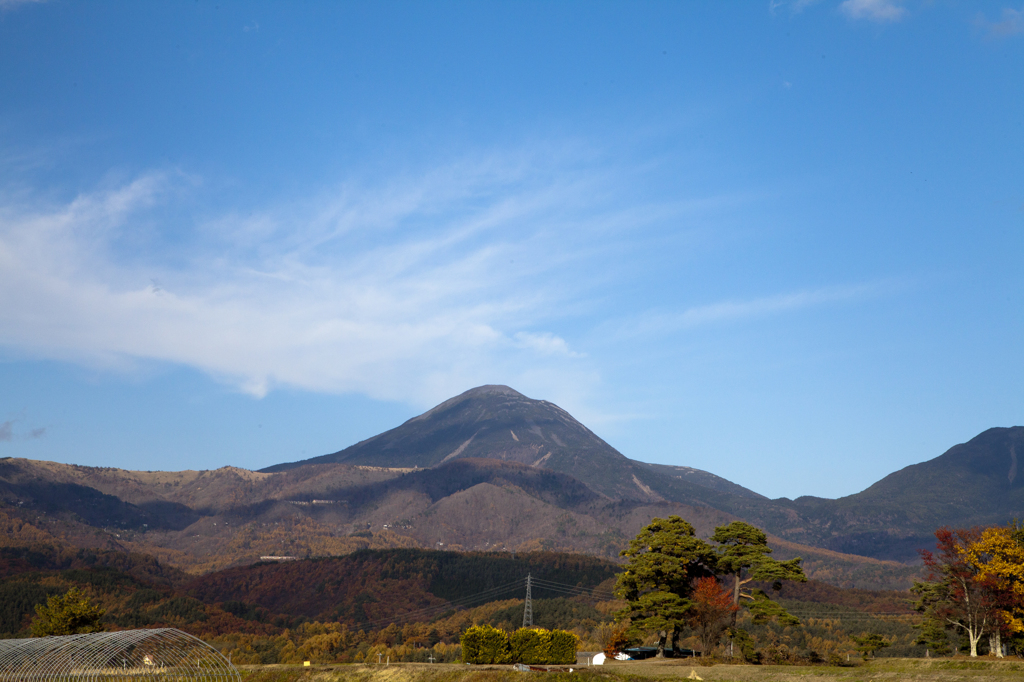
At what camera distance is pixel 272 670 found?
207ft

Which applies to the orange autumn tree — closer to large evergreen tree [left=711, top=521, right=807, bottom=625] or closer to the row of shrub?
large evergreen tree [left=711, top=521, right=807, bottom=625]

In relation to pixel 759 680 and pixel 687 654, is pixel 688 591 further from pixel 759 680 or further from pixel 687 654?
pixel 759 680

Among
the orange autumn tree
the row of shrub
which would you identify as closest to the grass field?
the row of shrub

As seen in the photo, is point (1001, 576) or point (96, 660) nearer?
point (96, 660)

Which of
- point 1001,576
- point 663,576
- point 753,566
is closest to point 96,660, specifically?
point 663,576

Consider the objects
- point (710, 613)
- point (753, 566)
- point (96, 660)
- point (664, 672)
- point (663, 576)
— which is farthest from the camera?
point (663, 576)

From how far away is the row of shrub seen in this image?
2494 inches

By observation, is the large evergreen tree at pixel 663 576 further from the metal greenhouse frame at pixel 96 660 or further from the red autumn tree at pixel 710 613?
the metal greenhouse frame at pixel 96 660

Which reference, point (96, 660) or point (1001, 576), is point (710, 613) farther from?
point (96, 660)

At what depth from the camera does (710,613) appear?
6575cm

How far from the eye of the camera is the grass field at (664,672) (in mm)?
47312

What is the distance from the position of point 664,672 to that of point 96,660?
123 feet

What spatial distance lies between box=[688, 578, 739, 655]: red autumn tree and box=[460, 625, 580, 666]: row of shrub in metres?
9.91

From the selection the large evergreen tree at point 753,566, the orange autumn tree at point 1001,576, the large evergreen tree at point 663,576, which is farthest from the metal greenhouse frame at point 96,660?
the orange autumn tree at point 1001,576
